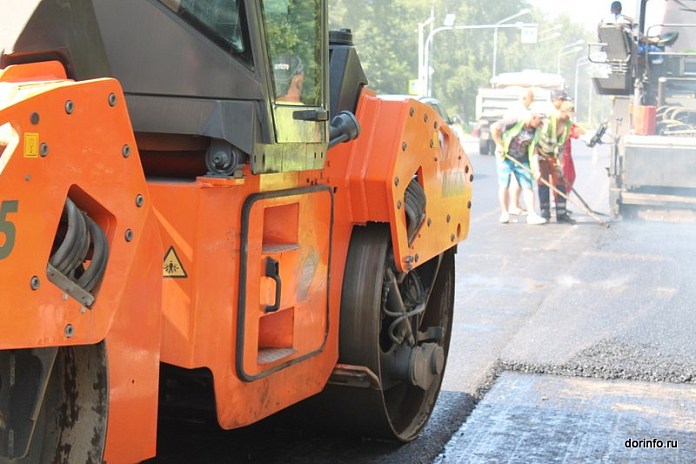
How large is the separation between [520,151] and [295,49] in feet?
34.3

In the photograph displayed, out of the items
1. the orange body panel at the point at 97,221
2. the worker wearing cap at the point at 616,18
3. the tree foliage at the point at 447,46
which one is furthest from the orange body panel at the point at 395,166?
the tree foliage at the point at 447,46

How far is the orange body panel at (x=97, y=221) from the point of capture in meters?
2.26

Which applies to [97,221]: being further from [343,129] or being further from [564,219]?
[564,219]

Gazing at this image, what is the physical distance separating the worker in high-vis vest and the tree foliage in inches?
391

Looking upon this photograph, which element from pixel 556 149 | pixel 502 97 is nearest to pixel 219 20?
pixel 556 149

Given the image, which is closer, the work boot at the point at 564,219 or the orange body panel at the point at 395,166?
the orange body panel at the point at 395,166

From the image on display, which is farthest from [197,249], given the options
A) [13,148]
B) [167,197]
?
[13,148]

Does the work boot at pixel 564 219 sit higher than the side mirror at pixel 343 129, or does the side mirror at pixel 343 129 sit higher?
the side mirror at pixel 343 129

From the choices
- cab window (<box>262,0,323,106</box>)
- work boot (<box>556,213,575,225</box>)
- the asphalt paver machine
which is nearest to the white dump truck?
the asphalt paver machine

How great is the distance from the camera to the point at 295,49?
362cm

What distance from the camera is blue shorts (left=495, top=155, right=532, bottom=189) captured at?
1384cm

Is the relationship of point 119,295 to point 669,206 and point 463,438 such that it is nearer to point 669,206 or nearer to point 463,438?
point 463,438

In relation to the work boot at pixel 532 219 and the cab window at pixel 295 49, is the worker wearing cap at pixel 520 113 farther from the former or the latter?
the cab window at pixel 295 49

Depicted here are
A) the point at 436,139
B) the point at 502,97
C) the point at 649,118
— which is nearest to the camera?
the point at 436,139
